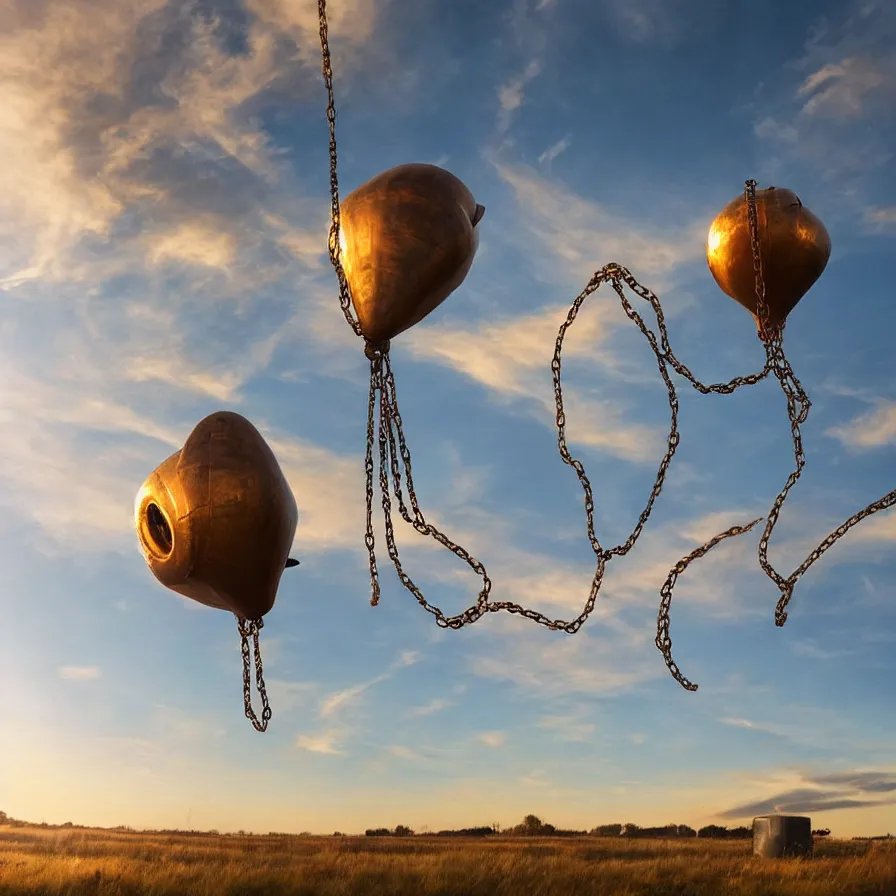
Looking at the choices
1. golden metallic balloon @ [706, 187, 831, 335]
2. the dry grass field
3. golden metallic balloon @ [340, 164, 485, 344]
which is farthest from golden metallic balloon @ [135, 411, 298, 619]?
the dry grass field

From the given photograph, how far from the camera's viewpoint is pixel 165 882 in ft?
58.2

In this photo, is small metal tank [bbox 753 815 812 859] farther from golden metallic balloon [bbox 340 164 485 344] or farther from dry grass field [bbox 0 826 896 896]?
golden metallic balloon [bbox 340 164 485 344]

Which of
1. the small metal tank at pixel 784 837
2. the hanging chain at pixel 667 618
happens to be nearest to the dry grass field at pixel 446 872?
the small metal tank at pixel 784 837

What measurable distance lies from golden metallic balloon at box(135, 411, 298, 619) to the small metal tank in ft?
51.5

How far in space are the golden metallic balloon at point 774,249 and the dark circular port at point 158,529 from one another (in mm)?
5467

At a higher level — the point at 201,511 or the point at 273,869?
the point at 201,511

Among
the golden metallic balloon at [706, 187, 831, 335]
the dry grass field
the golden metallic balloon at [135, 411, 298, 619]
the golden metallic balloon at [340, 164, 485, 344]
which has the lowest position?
the dry grass field

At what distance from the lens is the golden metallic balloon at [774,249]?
9289mm

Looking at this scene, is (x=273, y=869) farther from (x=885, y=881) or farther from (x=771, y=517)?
(x=771, y=517)

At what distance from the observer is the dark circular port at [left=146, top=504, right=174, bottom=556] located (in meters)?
8.35

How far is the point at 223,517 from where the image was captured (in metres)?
7.81

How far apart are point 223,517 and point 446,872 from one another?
41.4ft

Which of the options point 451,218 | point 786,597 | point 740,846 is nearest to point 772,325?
point 786,597

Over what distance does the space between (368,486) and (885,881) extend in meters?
14.5
